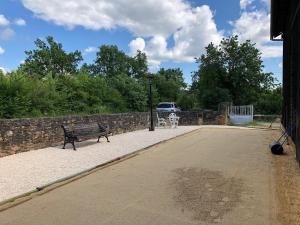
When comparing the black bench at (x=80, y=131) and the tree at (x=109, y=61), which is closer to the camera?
the black bench at (x=80, y=131)

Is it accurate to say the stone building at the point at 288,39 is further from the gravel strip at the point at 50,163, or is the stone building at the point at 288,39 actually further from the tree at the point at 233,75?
the tree at the point at 233,75

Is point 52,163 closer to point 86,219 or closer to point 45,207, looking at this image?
point 45,207

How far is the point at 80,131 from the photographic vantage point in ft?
37.7

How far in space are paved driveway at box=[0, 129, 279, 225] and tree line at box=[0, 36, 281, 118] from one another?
5.67 meters

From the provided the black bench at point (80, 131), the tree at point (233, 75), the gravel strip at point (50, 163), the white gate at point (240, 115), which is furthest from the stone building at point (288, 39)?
the tree at point (233, 75)

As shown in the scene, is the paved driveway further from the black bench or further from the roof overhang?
the roof overhang

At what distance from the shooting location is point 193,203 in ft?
17.8

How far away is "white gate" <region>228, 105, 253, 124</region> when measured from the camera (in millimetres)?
24188

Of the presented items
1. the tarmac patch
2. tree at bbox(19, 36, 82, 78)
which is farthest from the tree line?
the tarmac patch

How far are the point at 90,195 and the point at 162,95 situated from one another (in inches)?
1944

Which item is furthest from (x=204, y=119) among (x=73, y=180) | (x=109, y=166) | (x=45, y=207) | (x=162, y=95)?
(x=162, y=95)

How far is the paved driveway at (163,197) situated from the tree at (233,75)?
23.0 metres

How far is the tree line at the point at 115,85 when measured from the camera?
1298cm

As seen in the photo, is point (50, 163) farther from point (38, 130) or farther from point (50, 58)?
point (50, 58)
